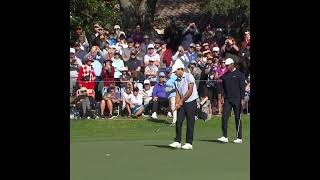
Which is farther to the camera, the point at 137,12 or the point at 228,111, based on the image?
the point at 137,12

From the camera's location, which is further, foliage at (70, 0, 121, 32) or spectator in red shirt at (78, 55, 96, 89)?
foliage at (70, 0, 121, 32)

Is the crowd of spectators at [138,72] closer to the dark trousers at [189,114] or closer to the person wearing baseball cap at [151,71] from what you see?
the person wearing baseball cap at [151,71]

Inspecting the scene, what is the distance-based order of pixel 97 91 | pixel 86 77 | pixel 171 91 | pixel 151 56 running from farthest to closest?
pixel 151 56
pixel 171 91
pixel 97 91
pixel 86 77

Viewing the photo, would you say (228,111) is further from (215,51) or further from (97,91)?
(215,51)

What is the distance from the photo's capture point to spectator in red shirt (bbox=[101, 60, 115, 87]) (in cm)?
2112

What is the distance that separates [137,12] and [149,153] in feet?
48.5

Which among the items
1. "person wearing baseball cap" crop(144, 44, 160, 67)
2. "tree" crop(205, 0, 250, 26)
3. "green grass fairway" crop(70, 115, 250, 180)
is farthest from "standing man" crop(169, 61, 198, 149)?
"tree" crop(205, 0, 250, 26)

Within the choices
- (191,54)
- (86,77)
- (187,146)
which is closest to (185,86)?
(187,146)

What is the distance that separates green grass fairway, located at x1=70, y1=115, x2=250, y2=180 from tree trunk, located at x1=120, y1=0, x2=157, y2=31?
8.86 metres

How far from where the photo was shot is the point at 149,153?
52.9ft

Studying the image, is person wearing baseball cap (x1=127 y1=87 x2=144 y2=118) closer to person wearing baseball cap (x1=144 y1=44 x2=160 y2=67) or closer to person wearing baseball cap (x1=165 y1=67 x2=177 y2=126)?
person wearing baseball cap (x1=165 y1=67 x2=177 y2=126)

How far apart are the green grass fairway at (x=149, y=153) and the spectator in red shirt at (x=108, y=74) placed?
1.11m

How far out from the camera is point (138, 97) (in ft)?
69.8

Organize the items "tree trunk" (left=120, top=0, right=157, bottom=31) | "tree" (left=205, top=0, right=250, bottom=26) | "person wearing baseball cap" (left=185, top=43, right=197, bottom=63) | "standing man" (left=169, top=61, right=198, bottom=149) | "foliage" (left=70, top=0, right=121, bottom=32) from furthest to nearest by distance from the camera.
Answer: "tree" (left=205, top=0, right=250, bottom=26)
"tree trunk" (left=120, top=0, right=157, bottom=31)
"foliage" (left=70, top=0, right=121, bottom=32)
"person wearing baseball cap" (left=185, top=43, right=197, bottom=63)
"standing man" (left=169, top=61, right=198, bottom=149)
